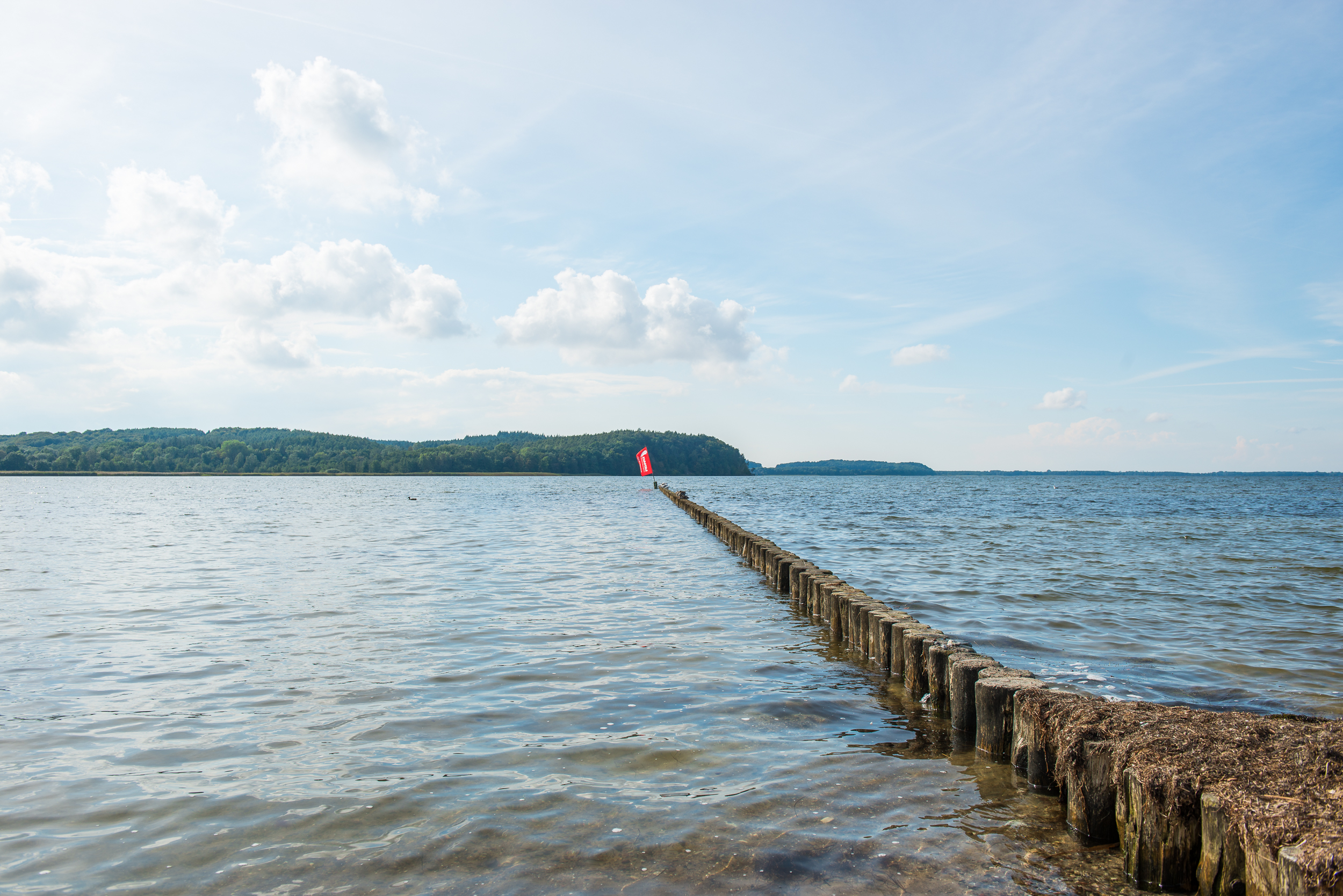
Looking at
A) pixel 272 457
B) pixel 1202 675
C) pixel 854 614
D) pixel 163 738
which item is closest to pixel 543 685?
pixel 163 738

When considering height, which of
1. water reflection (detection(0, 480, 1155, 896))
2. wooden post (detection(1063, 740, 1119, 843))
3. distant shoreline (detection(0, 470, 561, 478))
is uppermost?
distant shoreline (detection(0, 470, 561, 478))

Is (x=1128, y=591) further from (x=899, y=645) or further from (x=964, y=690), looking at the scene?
(x=964, y=690)

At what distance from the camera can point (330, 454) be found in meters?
147

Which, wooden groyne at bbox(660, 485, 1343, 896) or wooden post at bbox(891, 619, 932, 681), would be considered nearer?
wooden groyne at bbox(660, 485, 1343, 896)

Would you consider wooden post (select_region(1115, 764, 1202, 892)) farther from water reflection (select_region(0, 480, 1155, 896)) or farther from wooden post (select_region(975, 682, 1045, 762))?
wooden post (select_region(975, 682, 1045, 762))

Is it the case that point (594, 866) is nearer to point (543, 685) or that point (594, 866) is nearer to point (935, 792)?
point (935, 792)

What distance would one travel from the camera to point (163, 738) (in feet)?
22.5

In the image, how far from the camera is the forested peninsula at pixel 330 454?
430 feet

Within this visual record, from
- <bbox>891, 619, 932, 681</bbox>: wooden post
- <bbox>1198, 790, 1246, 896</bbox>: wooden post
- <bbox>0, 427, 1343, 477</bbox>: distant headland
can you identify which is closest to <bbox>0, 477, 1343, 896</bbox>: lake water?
<bbox>891, 619, 932, 681</bbox>: wooden post

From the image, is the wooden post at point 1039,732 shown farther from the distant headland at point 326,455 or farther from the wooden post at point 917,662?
the distant headland at point 326,455

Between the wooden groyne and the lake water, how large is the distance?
0.30 metres

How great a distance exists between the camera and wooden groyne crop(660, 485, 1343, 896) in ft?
12.1

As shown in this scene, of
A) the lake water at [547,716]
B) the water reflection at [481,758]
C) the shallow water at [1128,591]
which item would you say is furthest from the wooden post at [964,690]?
the shallow water at [1128,591]

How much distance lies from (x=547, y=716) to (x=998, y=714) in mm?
4111
